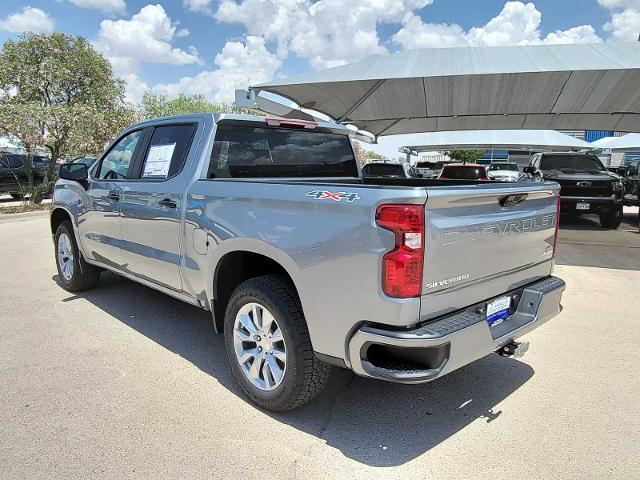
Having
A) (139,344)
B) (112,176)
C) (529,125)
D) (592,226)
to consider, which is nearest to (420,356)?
(139,344)

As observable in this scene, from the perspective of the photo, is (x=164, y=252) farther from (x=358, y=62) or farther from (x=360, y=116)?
(x=360, y=116)

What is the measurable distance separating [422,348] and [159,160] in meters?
2.79

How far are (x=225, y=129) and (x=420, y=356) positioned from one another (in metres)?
2.32

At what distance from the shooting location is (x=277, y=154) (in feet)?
13.2

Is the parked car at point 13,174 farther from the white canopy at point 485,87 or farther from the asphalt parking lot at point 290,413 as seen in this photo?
the asphalt parking lot at point 290,413

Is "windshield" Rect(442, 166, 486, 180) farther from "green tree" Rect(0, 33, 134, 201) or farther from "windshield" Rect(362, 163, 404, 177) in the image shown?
"green tree" Rect(0, 33, 134, 201)

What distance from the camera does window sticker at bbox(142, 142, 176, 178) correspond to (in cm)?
395

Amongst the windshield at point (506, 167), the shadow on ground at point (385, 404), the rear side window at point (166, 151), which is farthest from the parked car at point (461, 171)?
the windshield at point (506, 167)

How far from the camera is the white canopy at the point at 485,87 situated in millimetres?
9070

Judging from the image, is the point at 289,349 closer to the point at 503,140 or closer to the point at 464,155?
the point at 503,140

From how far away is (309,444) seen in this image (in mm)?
2793

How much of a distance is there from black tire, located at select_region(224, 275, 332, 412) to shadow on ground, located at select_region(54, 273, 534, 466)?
18cm

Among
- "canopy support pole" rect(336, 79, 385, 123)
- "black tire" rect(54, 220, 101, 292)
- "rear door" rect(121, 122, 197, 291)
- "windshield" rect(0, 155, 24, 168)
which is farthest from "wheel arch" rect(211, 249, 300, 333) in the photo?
"windshield" rect(0, 155, 24, 168)

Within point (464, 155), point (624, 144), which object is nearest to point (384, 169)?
point (624, 144)
